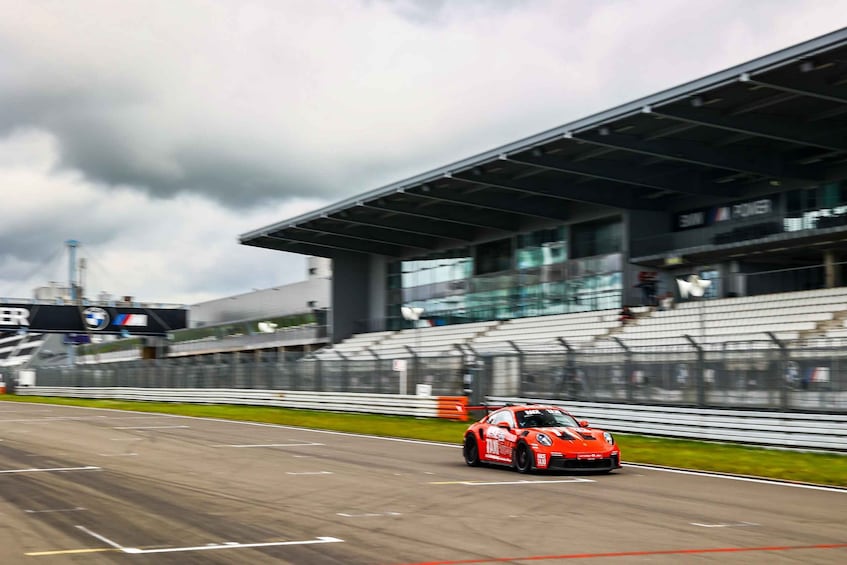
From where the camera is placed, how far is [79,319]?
7731 centimetres

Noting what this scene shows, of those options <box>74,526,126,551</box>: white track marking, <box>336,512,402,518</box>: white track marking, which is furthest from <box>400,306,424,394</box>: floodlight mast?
<box>74,526,126,551</box>: white track marking

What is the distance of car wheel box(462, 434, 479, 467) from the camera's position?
728 inches

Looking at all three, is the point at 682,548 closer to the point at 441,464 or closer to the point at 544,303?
the point at 441,464

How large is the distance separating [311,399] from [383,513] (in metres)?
30.1

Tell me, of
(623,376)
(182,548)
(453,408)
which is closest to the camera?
(182,548)

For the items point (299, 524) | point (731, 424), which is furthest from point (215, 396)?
point (299, 524)

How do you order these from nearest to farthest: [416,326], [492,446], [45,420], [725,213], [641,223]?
[492,446] < [45,420] < [725,213] < [641,223] < [416,326]

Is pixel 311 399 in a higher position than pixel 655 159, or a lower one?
lower

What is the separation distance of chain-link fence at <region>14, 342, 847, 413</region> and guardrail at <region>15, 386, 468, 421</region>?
1.37 feet

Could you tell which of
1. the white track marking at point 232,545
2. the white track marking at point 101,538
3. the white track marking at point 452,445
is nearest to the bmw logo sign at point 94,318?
the white track marking at point 452,445

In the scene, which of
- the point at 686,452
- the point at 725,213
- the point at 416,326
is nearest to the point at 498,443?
the point at 686,452

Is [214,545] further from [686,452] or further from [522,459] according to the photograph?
[686,452]

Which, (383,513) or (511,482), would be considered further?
(511,482)

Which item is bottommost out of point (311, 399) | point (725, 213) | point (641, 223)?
point (311, 399)
